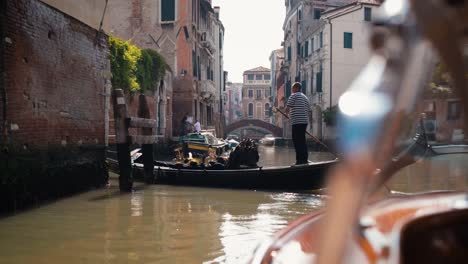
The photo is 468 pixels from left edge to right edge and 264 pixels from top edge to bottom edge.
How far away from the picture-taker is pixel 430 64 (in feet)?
1.92

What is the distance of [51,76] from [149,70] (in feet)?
23.8

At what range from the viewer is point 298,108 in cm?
A: 557

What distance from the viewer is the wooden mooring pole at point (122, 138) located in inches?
230

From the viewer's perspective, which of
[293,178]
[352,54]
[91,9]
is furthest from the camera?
[352,54]

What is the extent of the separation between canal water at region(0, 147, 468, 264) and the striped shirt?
934 mm

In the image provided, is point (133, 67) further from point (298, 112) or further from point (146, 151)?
point (298, 112)

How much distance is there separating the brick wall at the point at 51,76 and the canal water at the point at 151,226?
85 centimetres

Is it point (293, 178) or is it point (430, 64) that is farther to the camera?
point (293, 178)

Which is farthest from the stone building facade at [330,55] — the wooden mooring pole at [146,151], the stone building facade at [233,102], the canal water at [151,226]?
the stone building facade at [233,102]

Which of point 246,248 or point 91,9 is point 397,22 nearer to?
point 246,248

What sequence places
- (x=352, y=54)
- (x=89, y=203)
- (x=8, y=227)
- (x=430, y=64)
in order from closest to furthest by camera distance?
(x=430, y=64)
(x=8, y=227)
(x=89, y=203)
(x=352, y=54)

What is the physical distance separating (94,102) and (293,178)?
3.00m

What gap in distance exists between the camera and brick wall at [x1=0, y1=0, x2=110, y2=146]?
4.39 meters

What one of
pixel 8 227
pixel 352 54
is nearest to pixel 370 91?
pixel 8 227
